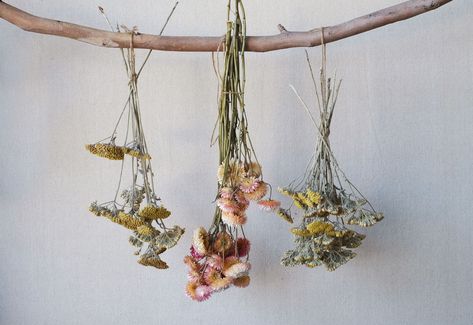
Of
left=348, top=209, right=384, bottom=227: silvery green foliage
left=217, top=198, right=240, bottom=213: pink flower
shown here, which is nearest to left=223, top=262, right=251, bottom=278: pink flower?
left=217, top=198, right=240, bottom=213: pink flower

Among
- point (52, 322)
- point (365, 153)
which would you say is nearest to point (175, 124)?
point (365, 153)

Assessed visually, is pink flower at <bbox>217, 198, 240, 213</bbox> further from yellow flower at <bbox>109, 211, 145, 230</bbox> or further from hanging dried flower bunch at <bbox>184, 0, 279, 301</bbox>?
yellow flower at <bbox>109, 211, 145, 230</bbox>

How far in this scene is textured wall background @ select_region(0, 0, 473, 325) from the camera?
1.11m

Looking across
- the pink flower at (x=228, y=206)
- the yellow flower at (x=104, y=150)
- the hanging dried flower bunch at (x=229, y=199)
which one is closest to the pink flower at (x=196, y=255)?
the hanging dried flower bunch at (x=229, y=199)

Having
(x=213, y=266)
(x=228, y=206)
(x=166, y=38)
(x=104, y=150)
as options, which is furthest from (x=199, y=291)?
(x=166, y=38)

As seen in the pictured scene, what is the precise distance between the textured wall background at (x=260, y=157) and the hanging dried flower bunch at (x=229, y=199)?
0.17m

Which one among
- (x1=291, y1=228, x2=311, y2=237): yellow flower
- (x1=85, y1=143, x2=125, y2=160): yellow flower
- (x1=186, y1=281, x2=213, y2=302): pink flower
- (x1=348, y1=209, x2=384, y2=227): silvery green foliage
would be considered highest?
(x1=85, y1=143, x2=125, y2=160): yellow flower

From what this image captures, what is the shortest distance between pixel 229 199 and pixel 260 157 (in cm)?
25

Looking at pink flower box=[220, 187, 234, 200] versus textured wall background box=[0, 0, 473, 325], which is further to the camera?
textured wall background box=[0, 0, 473, 325]

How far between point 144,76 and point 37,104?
0.83 feet

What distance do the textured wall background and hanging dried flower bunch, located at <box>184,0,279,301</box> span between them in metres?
0.17

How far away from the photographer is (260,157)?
1160mm

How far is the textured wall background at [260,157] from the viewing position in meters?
1.11

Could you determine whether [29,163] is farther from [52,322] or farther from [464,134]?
[464,134]
